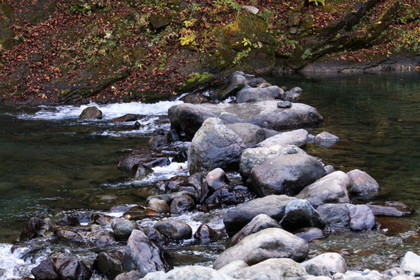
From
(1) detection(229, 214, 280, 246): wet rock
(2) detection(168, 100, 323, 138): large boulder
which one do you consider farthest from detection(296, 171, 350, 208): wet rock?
(2) detection(168, 100, 323, 138): large boulder

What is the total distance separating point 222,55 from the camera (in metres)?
19.5

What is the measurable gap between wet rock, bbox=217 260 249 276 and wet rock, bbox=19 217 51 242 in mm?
2843

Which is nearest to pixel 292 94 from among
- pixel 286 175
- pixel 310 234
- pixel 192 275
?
pixel 286 175

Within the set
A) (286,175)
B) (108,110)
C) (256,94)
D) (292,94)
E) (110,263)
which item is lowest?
(110,263)

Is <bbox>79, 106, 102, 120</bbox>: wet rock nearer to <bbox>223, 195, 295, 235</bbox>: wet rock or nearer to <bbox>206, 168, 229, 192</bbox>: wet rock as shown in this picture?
<bbox>206, 168, 229, 192</bbox>: wet rock

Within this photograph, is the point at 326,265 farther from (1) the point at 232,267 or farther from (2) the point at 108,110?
(2) the point at 108,110

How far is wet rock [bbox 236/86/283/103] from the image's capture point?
15430 mm

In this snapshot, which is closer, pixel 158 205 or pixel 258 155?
pixel 158 205

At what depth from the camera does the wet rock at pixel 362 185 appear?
7.87 m

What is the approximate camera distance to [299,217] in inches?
256

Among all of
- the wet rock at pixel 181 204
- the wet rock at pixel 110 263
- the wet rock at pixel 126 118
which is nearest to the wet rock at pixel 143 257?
the wet rock at pixel 110 263

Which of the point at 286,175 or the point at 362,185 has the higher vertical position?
the point at 286,175

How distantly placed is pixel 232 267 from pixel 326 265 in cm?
96

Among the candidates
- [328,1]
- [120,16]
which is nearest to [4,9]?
[120,16]
